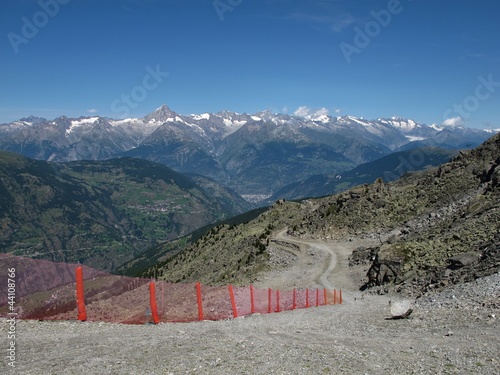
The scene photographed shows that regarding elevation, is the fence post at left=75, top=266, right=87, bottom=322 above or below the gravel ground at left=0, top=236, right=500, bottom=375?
above

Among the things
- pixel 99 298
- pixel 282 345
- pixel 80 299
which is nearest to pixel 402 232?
pixel 282 345

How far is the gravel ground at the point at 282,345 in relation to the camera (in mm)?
12492

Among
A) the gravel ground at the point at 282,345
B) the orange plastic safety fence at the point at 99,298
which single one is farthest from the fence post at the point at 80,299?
the gravel ground at the point at 282,345

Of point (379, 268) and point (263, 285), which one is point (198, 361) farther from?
point (263, 285)

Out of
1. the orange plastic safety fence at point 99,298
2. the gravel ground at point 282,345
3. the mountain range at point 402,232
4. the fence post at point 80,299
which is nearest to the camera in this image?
the gravel ground at point 282,345

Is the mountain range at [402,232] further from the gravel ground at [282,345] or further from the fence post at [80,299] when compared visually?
the fence post at [80,299]

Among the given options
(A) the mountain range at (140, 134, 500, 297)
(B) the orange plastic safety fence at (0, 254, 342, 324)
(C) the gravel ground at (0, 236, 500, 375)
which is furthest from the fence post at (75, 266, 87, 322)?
(A) the mountain range at (140, 134, 500, 297)

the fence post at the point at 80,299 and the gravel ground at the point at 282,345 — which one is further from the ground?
the fence post at the point at 80,299

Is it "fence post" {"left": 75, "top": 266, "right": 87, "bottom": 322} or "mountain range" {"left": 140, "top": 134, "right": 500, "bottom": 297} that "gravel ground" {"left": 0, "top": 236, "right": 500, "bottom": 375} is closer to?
"fence post" {"left": 75, "top": 266, "right": 87, "bottom": 322}

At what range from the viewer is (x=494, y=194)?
4878cm

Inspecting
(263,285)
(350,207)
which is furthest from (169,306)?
(350,207)

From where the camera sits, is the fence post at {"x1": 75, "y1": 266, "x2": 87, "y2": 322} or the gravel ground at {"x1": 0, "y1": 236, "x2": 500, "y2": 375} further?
the fence post at {"x1": 75, "y1": 266, "x2": 87, "y2": 322}

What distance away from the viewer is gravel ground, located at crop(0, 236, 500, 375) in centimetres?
1249

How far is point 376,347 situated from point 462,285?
46.7 ft
